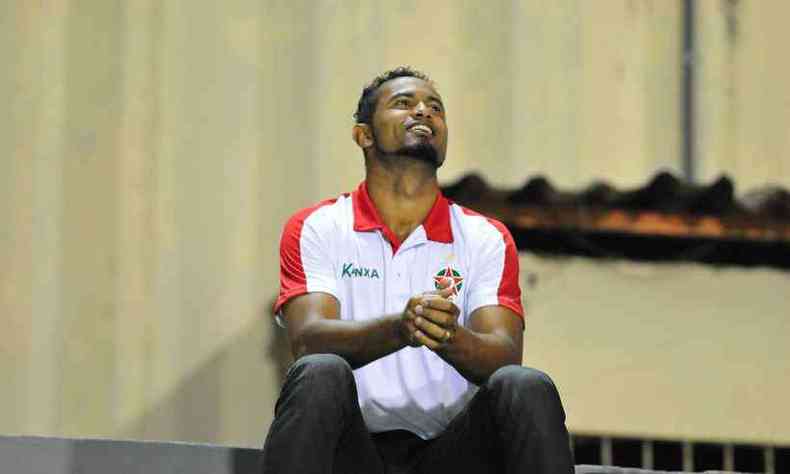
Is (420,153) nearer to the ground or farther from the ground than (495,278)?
farther from the ground

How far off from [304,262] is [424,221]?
1.18 feet

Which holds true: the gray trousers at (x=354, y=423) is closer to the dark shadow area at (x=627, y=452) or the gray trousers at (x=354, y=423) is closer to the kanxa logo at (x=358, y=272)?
the kanxa logo at (x=358, y=272)

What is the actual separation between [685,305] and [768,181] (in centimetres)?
122

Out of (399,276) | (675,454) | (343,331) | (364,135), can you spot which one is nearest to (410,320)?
(343,331)

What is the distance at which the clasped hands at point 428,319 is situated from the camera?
4121 millimetres

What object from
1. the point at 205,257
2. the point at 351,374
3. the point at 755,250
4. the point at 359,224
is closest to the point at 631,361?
the point at 755,250

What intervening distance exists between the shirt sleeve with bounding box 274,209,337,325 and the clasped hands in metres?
0.47

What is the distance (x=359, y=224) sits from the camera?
470 cm

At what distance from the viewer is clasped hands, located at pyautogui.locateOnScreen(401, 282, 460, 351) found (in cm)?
412

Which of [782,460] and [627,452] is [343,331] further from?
[782,460]

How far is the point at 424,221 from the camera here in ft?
15.6

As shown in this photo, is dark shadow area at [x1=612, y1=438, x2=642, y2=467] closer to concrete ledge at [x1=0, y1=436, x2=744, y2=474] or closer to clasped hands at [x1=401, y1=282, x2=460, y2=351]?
concrete ledge at [x1=0, y1=436, x2=744, y2=474]

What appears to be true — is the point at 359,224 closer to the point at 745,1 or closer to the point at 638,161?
the point at 638,161

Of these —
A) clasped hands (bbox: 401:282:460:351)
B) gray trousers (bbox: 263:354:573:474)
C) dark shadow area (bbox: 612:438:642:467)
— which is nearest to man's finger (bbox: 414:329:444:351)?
clasped hands (bbox: 401:282:460:351)
